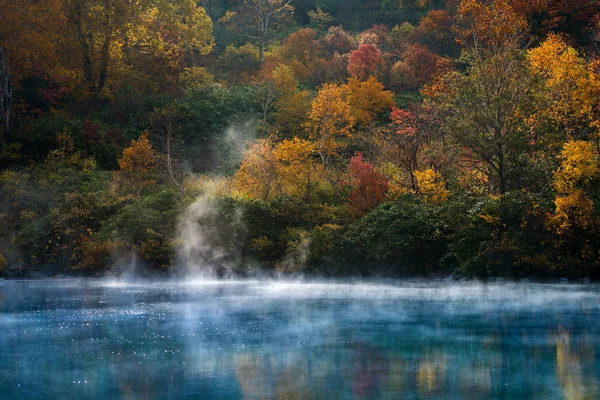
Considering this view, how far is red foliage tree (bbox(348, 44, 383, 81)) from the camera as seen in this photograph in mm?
58531

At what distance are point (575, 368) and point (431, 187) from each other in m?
20.4

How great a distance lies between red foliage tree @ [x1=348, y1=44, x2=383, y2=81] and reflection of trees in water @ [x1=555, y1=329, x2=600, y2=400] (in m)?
42.8

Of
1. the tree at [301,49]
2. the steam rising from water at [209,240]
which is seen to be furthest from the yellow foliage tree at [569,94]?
the tree at [301,49]

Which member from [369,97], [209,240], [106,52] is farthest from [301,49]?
[209,240]

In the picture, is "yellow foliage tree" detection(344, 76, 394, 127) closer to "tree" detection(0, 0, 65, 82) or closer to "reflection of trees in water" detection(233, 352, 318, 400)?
"tree" detection(0, 0, 65, 82)

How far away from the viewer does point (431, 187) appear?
3375 centimetres

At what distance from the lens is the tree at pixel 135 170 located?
134 ft

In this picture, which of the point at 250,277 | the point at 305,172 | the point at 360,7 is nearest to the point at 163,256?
the point at 250,277

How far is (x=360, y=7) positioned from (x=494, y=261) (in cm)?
5285

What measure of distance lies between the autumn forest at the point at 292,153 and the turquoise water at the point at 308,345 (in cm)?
403

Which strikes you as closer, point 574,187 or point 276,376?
point 276,376

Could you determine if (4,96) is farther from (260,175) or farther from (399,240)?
(399,240)

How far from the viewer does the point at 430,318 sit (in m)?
20.5

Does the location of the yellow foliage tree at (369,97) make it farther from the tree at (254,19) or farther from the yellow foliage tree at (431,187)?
the yellow foliage tree at (431,187)
